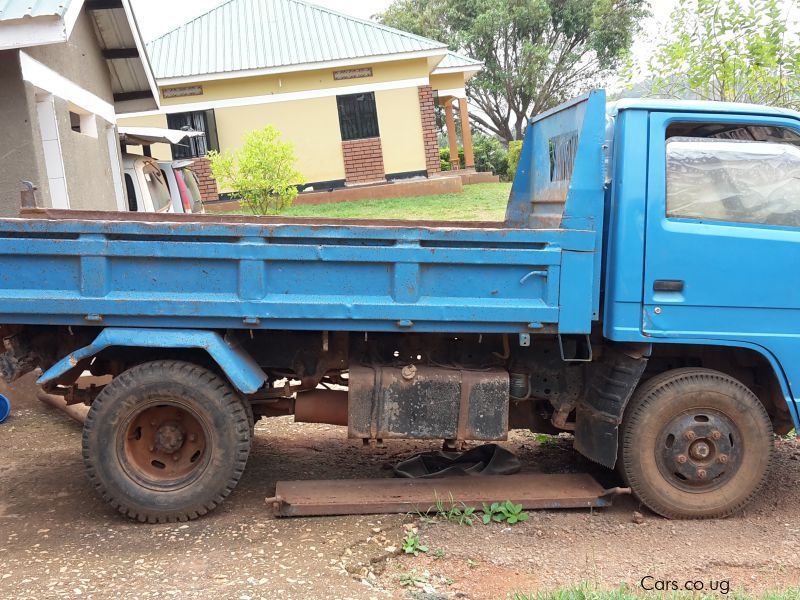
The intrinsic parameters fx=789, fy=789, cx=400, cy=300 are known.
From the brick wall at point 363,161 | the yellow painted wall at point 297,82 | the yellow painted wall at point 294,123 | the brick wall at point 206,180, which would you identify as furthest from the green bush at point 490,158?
the brick wall at point 206,180

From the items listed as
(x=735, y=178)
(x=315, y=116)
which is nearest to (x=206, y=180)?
(x=315, y=116)

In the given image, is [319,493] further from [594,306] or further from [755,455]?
[755,455]

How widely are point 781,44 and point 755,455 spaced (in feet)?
18.1

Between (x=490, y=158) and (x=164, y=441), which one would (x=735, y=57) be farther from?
(x=490, y=158)

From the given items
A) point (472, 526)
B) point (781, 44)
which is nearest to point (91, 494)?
point (472, 526)

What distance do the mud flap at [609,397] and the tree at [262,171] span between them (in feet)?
41.0

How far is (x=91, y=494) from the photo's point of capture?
4922mm

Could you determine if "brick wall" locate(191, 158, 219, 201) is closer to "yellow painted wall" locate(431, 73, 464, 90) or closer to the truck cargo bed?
"yellow painted wall" locate(431, 73, 464, 90)

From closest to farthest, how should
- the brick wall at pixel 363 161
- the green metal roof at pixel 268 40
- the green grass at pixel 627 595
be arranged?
the green grass at pixel 627 595, the green metal roof at pixel 268 40, the brick wall at pixel 363 161

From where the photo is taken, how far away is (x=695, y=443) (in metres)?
4.65

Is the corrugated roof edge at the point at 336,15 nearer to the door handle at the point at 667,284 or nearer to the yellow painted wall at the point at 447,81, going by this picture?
the yellow painted wall at the point at 447,81

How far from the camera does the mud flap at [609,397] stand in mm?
4594

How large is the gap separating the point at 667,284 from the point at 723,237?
1.38 ft

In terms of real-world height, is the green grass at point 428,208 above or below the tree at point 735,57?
below
